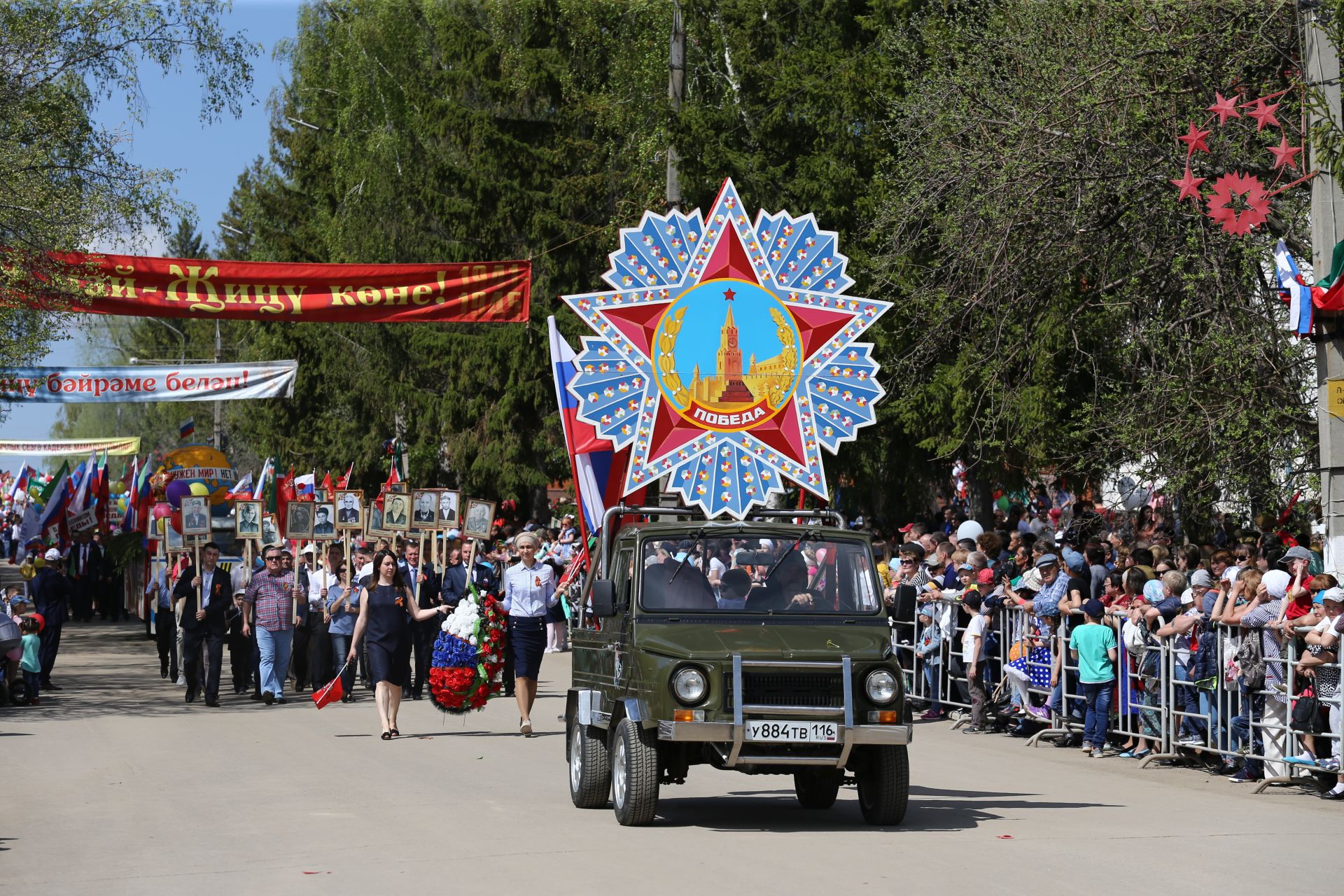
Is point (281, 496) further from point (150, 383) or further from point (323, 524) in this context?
point (323, 524)

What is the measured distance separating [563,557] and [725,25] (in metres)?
9.81

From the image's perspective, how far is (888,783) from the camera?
10.5m

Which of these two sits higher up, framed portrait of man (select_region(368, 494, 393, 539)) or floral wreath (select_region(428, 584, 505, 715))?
framed portrait of man (select_region(368, 494, 393, 539))

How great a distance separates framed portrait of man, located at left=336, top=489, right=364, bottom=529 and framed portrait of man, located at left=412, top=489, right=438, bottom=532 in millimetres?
1154

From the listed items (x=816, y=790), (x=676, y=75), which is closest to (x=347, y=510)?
(x=676, y=75)

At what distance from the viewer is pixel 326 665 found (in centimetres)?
2219

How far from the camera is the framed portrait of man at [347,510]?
2538 cm

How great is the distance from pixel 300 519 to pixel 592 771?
14.8 m

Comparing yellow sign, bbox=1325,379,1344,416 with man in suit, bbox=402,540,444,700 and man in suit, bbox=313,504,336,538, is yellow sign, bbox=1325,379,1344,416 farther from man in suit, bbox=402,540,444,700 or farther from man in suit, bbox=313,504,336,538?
man in suit, bbox=313,504,336,538

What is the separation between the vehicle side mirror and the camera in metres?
10.9

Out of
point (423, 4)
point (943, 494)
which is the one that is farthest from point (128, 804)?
point (423, 4)

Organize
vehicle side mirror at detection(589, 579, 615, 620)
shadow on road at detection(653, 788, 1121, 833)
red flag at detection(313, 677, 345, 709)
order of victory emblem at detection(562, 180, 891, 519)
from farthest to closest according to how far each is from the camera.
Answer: red flag at detection(313, 677, 345, 709), order of victory emblem at detection(562, 180, 891, 519), vehicle side mirror at detection(589, 579, 615, 620), shadow on road at detection(653, 788, 1121, 833)

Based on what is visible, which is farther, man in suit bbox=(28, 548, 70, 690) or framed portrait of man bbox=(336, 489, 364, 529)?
framed portrait of man bbox=(336, 489, 364, 529)

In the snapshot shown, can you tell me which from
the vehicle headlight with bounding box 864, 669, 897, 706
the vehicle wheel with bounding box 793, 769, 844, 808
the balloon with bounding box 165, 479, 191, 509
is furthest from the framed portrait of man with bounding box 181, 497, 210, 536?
the vehicle headlight with bounding box 864, 669, 897, 706
